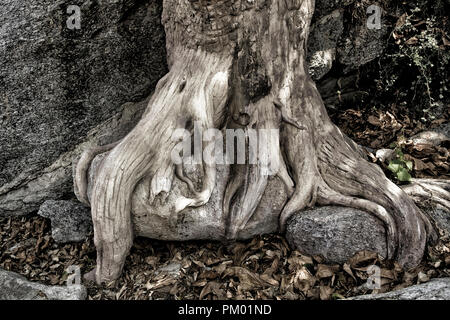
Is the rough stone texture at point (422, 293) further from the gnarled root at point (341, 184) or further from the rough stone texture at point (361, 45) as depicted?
the rough stone texture at point (361, 45)

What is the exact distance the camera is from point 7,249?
4953 millimetres

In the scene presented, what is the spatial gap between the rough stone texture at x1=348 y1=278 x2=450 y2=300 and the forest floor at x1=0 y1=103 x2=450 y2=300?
221 mm

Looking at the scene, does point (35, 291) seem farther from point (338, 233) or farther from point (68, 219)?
point (338, 233)

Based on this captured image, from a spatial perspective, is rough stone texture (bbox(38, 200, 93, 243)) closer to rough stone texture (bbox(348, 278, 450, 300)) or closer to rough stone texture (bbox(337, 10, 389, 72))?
rough stone texture (bbox(348, 278, 450, 300))

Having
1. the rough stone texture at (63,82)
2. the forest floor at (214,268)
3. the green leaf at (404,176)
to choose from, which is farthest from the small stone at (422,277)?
the rough stone texture at (63,82)

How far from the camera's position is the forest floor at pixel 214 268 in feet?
13.4

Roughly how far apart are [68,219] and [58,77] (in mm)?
1407

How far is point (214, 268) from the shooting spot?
434 centimetres

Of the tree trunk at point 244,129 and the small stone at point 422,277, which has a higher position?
the tree trunk at point 244,129

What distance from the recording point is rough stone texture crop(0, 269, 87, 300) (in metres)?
4.11

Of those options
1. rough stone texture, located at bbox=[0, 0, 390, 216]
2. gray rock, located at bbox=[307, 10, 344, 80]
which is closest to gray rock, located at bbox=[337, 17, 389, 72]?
gray rock, located at bbox=[307, 10, 344, 80]

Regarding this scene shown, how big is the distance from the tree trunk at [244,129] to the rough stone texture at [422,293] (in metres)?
0.47

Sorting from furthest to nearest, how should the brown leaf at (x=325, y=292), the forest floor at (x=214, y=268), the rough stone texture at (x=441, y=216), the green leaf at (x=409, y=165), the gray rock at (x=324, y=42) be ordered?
the gray rock at (x=324, y=42)
the green leaf at (x=409, y=165)
the rough stone texture at (x=441, y=216)
the forest floor at (x=214, y=268)
the brown leaf at (x=325, y=292)

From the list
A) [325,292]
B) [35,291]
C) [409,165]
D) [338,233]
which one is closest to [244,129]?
[338,233]
